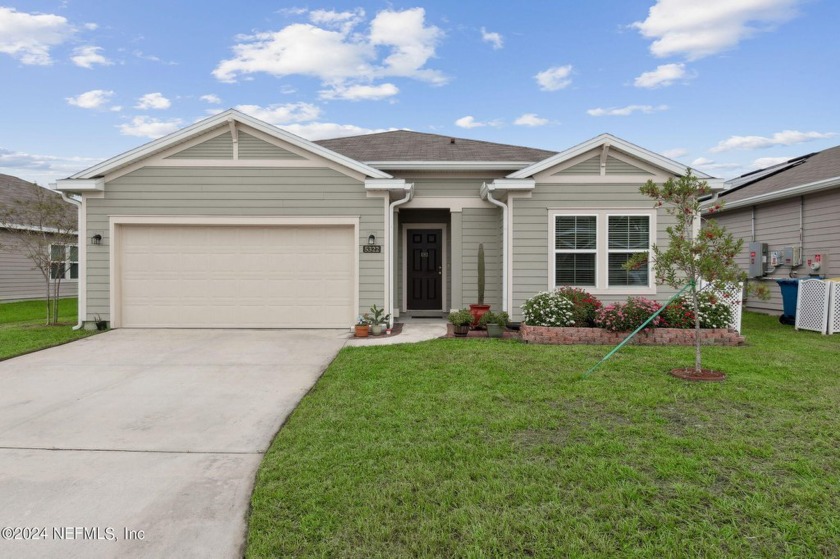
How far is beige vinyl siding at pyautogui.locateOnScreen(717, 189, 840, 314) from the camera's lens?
33.6ft

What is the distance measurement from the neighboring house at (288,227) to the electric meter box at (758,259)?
485 centimetres

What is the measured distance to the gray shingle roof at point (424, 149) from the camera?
10.5 m

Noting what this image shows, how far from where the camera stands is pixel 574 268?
923 cm

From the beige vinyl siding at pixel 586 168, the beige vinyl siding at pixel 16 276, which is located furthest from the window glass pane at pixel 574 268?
the beige vinyl siding at pixel 16 276

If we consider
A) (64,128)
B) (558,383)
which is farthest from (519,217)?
(64,128)

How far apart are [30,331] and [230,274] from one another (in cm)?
377

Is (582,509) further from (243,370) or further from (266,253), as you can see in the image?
(266,253)

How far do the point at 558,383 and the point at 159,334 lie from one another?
7.21 m

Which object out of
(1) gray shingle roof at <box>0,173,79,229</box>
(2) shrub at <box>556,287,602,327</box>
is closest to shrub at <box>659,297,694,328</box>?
(2) shrub at <box>556,287,602,327</box>

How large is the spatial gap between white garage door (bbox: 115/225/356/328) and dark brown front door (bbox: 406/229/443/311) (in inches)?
91.2

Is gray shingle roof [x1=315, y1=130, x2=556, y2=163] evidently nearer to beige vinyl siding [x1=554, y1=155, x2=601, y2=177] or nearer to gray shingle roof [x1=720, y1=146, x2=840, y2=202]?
beige vinyl siding [x1=554, y1=155, x2=601, y2=177]

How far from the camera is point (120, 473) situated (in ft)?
10.5

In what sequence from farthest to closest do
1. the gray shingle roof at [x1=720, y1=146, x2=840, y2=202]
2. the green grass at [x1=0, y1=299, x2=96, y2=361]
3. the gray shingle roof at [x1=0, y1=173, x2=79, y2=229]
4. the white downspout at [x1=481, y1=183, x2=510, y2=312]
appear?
the gray shingle roof at [x1=0, y1=173, x2=79, y2=229]
the gray shingle roof at [x1=720, y1=146, x2=840, y2=202]
the white downspout at [x1=481, y1=183, x2=510, y2=312]
the green grass at [x1=0, y1=299, x2=96, y2=361]

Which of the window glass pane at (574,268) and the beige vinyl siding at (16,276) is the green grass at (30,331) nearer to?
the beige vinyl siding at (16,276)
